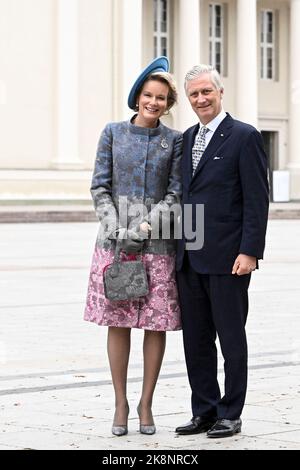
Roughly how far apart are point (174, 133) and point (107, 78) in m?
39.5

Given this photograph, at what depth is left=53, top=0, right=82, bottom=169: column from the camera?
44.0 meters

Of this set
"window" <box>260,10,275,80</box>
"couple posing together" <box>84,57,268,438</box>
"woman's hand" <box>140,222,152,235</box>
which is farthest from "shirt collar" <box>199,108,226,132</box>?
"window" <box>260,10,275,80</box>

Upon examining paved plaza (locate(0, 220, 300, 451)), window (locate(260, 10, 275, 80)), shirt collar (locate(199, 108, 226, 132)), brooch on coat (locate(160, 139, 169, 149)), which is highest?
window (locate(260, 10, 275, 80))

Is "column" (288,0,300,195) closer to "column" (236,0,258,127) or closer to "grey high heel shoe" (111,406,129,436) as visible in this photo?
"column" (236,0,258,127)

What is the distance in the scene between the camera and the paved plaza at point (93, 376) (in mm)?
6398

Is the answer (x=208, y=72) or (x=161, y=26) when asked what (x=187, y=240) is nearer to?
(x=208, y=72)

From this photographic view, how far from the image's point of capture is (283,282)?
16.0 m

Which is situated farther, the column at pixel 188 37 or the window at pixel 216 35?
the window at pixel 216 35

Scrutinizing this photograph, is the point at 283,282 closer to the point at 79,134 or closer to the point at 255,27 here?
the point at 79,134

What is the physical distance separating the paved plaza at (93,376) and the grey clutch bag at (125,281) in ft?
2.26

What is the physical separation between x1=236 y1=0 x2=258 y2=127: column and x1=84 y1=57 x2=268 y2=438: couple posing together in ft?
143

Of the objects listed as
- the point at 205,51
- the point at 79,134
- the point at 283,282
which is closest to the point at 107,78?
the point at 79,134

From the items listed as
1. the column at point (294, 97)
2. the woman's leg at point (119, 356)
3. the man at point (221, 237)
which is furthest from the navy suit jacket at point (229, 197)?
the column at point (294, 97)

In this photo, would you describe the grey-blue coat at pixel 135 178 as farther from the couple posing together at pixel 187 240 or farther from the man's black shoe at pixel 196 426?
the man's black shoe at pixel 196 426
